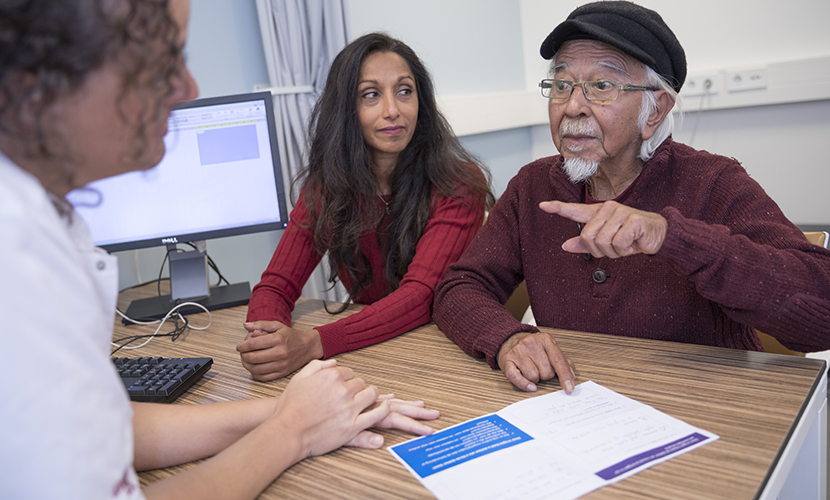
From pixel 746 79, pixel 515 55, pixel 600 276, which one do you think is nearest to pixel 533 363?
pixel 600 276

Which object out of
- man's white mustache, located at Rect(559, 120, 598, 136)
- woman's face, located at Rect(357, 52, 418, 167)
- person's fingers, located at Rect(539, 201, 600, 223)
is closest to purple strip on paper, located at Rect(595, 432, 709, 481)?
person's fingers, located at Rect(539, 201, 600, 223)

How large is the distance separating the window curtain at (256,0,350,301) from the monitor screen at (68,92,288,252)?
559 mm

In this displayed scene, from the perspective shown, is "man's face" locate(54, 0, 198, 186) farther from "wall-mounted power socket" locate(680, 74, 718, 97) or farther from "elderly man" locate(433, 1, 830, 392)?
"wall-mounted power socket" locate(680, 74, 718, 97)

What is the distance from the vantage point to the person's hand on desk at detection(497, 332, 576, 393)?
92 cm

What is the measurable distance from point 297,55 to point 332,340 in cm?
144

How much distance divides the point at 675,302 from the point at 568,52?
59cm

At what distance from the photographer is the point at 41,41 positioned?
43cm

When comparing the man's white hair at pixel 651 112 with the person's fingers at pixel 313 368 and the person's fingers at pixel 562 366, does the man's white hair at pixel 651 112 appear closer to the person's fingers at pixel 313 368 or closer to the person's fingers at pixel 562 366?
the person's fingers at pixel 562 366

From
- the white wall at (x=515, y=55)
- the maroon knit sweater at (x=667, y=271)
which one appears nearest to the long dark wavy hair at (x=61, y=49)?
the maroon knit sweater at (x=667, y=271)

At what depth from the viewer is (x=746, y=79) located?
267 cm

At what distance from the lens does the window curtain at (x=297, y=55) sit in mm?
2213

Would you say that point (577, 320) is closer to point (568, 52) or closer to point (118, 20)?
point (568, 52)

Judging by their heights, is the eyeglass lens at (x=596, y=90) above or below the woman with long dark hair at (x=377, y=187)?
above

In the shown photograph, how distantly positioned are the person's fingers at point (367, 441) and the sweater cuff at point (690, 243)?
522 mm
